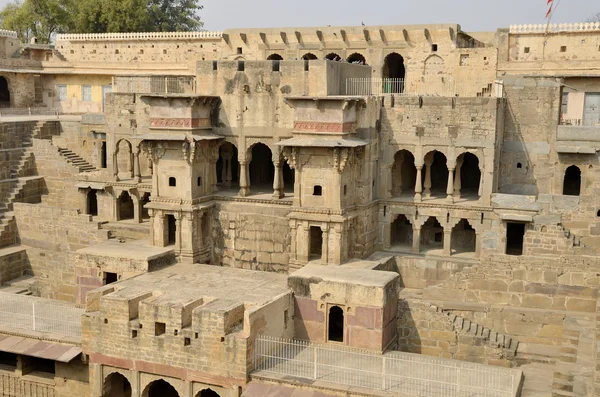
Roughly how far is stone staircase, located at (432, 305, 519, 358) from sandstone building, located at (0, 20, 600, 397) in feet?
0.19

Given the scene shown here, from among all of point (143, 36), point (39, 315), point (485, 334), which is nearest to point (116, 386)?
point (39, 315)

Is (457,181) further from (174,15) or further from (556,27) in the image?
(174,15)

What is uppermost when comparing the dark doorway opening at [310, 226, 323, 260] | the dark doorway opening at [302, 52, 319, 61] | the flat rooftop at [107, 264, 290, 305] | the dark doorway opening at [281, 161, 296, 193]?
the dark doorway opening at [302, 52, 319, 61]

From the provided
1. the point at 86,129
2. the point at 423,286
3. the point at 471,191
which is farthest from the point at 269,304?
the point at 86,129

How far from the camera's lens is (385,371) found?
55.9 ft

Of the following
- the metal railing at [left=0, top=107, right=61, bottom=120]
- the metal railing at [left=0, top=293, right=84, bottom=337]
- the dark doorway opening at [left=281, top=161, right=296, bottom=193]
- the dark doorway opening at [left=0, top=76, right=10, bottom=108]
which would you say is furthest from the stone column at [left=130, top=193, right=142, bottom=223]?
the dark doorway opening at [left=0, top=76, right=10, bottom=108]

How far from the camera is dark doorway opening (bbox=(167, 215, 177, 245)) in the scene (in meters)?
23.5

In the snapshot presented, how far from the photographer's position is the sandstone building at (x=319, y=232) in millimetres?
17672

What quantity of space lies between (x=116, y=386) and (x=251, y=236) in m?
6.26

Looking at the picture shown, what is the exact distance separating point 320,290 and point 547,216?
7004 millimetres

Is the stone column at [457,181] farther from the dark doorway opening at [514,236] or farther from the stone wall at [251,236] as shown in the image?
the stone wall at [251,236]

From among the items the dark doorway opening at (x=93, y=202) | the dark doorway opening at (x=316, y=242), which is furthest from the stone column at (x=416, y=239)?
the dark doorway opening at (x=93, y=202)

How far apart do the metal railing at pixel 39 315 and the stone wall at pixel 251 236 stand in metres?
4.81

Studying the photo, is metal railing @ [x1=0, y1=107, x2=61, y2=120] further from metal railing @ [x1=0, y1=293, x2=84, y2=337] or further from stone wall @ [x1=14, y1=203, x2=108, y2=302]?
metal railing @ [x1=0, y1=293, x2=84, y2=337]
